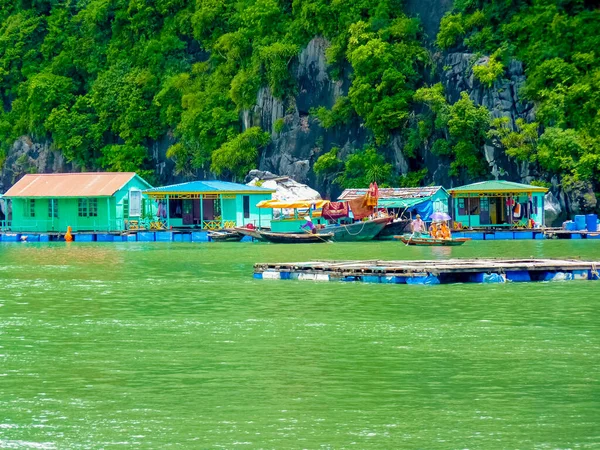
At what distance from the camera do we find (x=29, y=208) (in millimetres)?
69188

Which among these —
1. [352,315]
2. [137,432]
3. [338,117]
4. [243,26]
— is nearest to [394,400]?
[137,432]

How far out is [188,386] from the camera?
677 inches

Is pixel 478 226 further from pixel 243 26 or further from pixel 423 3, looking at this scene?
pixel 243 26

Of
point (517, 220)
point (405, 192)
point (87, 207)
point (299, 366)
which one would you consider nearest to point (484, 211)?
point (517, 220)

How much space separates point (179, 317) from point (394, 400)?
10174mm

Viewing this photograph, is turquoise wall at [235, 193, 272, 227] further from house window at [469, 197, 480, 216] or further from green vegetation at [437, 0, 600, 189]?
green vegetation at [437, 0, 600, 189]

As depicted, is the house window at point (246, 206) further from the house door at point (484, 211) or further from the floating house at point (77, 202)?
the house door at point (484, 211)

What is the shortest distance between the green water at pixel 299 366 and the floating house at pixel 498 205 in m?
29.0

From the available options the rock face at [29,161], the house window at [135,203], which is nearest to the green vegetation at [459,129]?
the house window at [135,203]

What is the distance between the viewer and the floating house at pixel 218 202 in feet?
211

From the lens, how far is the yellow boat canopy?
6012 centimetres

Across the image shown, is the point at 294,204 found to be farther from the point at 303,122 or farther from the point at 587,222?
the point at 303,122

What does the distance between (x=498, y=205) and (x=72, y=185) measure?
2335 centimetres

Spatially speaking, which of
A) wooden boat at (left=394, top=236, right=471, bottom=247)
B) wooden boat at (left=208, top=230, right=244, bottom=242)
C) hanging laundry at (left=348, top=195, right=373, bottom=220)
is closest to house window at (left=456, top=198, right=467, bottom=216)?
hanging laundry at (left=348, top=195, right=373, bottom=220)
